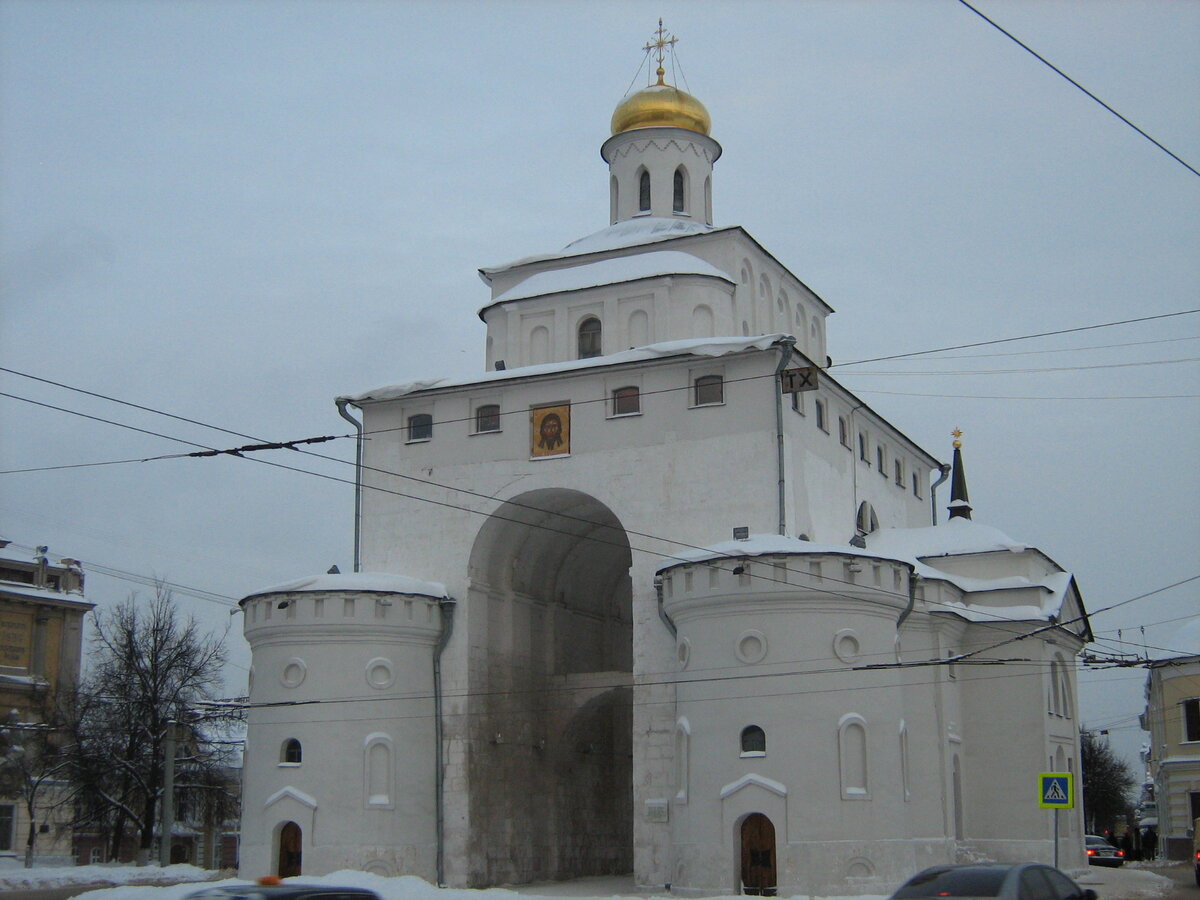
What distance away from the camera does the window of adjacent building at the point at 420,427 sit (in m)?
34.6

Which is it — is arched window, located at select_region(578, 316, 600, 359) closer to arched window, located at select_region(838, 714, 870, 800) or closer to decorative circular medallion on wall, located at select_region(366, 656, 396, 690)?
decorative circular medallion on wall, located at select_region(366, 656, 396, 690)

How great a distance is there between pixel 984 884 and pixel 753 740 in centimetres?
1379

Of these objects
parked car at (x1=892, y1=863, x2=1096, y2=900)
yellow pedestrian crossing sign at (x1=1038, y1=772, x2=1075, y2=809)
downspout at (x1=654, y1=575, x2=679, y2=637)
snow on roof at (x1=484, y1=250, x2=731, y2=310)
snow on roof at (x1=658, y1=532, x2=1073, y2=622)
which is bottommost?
parked car at (x1=892, y1=863, x2=1096, y2=900)

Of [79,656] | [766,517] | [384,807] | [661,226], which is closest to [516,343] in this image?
[661,226]

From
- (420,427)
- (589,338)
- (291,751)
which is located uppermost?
(589,338)

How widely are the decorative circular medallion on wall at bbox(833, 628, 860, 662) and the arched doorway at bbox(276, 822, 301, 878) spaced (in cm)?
1190

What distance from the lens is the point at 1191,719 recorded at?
50.2m

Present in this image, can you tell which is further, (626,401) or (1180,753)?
(1180,753)

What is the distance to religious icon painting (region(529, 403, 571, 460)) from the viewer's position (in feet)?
108

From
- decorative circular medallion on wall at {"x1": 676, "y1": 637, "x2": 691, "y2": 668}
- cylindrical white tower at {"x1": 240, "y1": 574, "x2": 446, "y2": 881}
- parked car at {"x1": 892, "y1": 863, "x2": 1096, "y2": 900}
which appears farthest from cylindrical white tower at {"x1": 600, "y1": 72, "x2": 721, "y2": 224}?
parked car at {"x1": 892, "y1": 863, "x2": 1096, "y2": 900}

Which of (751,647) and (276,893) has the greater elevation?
(751,647)

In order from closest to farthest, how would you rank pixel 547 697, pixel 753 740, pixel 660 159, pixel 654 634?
1. pixel 753 740
2. pixel 654 634
3. pixel 547 697
4. pixel 660 159

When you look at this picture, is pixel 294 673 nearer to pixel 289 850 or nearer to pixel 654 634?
pixel 289 850

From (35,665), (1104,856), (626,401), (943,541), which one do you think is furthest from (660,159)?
(35,665)
